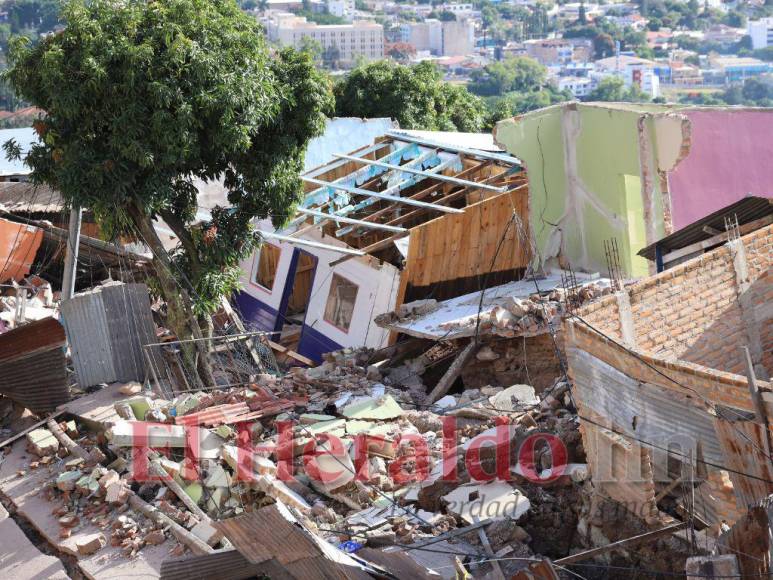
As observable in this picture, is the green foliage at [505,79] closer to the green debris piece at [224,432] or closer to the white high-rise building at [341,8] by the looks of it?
the white high-rise building at [341,8]

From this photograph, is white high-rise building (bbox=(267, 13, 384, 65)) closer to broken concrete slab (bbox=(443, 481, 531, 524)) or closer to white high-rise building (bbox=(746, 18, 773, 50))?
white high-rise building (bbox=(746, 18, 773, 50))

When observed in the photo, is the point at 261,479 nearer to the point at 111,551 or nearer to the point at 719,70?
the point at 111,551

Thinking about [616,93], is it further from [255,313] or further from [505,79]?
[255,313]

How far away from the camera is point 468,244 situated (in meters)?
15.2

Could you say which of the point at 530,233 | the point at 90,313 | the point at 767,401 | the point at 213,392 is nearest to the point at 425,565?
the point at 767,401

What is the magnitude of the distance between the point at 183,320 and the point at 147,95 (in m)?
3.02

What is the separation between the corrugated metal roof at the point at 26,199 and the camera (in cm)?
2017

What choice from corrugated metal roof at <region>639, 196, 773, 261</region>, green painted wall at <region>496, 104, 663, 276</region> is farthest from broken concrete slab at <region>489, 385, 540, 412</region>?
green painted wall at <region>496, 104, 663, 276</region>

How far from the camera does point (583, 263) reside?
576 inches

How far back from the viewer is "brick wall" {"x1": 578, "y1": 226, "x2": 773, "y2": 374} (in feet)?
28.1

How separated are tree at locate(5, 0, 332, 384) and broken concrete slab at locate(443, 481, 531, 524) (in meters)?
5.21

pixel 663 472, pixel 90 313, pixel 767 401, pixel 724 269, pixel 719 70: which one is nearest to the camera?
pixel 767 401

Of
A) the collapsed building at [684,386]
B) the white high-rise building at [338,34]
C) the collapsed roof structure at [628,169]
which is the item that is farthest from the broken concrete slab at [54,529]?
the white high-rise building at [338,34]

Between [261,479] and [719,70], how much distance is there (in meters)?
123
